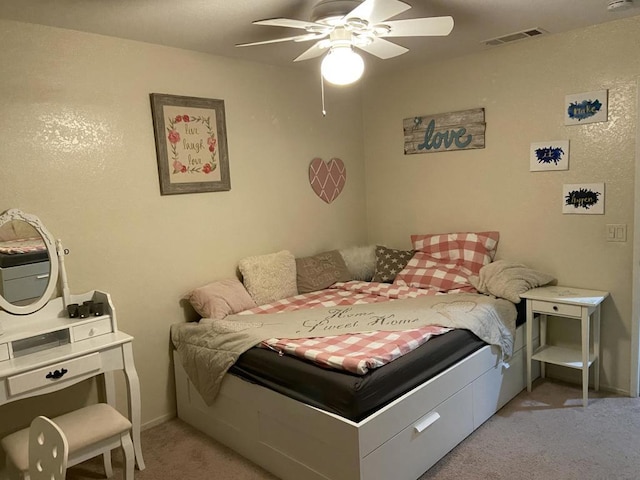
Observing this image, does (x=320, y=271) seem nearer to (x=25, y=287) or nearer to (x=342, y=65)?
(x=342, y=65)

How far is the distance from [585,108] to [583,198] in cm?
57

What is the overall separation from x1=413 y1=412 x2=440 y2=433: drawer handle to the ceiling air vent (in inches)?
92.6

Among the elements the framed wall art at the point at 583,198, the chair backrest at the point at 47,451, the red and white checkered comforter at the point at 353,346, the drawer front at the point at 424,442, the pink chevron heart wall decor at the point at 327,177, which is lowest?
the drawer front at the point at 424,442

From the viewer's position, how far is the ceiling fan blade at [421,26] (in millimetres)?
2125

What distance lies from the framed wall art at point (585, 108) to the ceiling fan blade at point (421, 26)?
4.47 ft

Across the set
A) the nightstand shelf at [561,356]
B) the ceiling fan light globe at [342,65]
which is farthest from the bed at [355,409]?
the ceiling fan light globe at [342,65]

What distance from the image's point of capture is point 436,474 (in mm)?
2379

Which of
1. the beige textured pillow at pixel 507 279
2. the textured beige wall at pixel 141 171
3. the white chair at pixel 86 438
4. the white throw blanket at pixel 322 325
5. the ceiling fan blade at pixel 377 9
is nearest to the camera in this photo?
the ceiling fan blade at pixel 377 9

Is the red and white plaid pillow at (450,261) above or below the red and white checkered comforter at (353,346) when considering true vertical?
above

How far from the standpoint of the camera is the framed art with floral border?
2.99 meters

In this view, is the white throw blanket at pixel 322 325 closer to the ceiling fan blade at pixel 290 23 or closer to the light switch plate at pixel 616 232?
the light switch plate at pixel 616 232

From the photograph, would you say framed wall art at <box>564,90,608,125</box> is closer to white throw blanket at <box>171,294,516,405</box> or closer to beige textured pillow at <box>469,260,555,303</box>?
beige textured pillow at <box>469,260,555,303</box>

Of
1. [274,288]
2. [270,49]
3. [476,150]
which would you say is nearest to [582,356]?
[476,150]

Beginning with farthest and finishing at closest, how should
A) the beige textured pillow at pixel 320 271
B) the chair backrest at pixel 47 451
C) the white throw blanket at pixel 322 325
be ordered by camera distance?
the beige textured pillow at pixel 320 271 → the white throw blanket at pixel 322 325 → the chair backrest at pixel 47 451
